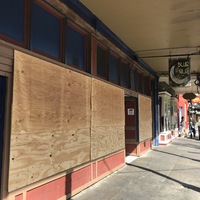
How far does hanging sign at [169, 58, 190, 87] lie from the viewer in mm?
9070

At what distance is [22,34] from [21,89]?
94 centimetres

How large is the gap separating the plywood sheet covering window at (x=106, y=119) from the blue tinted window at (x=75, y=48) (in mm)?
647

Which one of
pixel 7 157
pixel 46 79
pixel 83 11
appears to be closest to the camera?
pixel 7 157

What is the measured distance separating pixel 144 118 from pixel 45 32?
7537 mm

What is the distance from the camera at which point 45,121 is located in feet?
15.0

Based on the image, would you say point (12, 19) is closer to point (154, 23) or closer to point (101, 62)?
point (101, 62)

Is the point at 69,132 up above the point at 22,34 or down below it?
below

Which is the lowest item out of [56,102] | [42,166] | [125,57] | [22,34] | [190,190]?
[190,190]

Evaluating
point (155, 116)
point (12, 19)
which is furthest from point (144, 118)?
point (12, 19)

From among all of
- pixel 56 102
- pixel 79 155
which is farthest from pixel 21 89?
pixel 79 155

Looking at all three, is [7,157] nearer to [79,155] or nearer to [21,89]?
[21,89]

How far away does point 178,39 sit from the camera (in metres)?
8.20

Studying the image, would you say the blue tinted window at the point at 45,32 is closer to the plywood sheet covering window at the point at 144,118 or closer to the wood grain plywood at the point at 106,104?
the wood grain plywood at the point at 106,104

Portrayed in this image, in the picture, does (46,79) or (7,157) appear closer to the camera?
(7,157)
